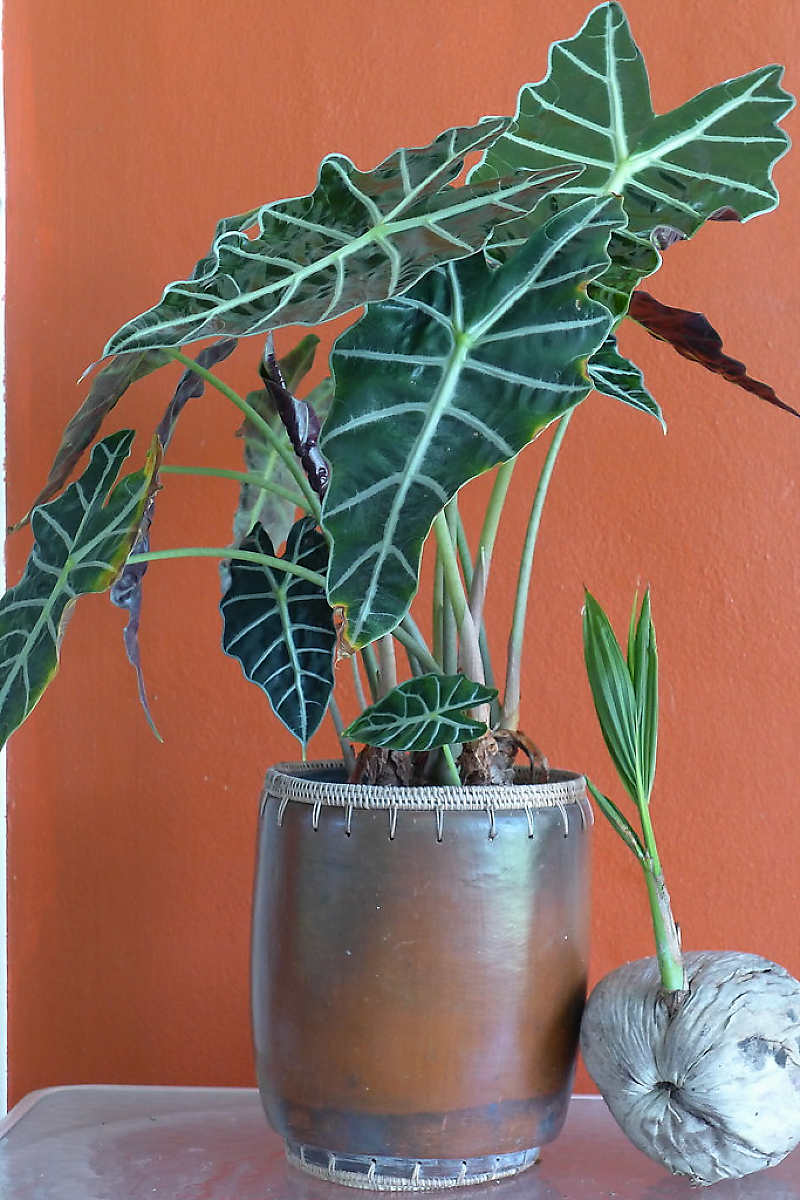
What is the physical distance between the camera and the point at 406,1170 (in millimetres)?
926

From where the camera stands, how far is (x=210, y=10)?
1418 millimetres

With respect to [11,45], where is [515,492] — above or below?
below

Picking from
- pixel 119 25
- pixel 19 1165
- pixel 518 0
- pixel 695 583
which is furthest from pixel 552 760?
pixel 119 25

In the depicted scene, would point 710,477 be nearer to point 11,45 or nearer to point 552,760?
point 552,760

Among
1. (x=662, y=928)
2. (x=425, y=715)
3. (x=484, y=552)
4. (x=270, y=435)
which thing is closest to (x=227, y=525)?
(x=270, y=435)

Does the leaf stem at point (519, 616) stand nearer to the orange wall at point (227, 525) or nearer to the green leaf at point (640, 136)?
the green leaf at point (640, 136)

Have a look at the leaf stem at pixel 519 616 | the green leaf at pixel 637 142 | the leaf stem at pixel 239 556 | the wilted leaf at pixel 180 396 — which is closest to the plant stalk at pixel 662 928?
the leaf stem at pixel 519 616

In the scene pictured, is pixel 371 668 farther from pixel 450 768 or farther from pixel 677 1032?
pixel 677 1032

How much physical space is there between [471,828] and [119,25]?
1.08 m

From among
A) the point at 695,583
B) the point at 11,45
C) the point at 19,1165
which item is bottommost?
the point at 19,1165

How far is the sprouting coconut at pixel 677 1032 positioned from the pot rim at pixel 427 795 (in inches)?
2.2

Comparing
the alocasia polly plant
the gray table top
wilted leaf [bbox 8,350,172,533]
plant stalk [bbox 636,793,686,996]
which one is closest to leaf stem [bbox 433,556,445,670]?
the alocasia polly plant

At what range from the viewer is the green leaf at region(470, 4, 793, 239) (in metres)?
0.96

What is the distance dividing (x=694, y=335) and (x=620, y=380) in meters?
0.12
